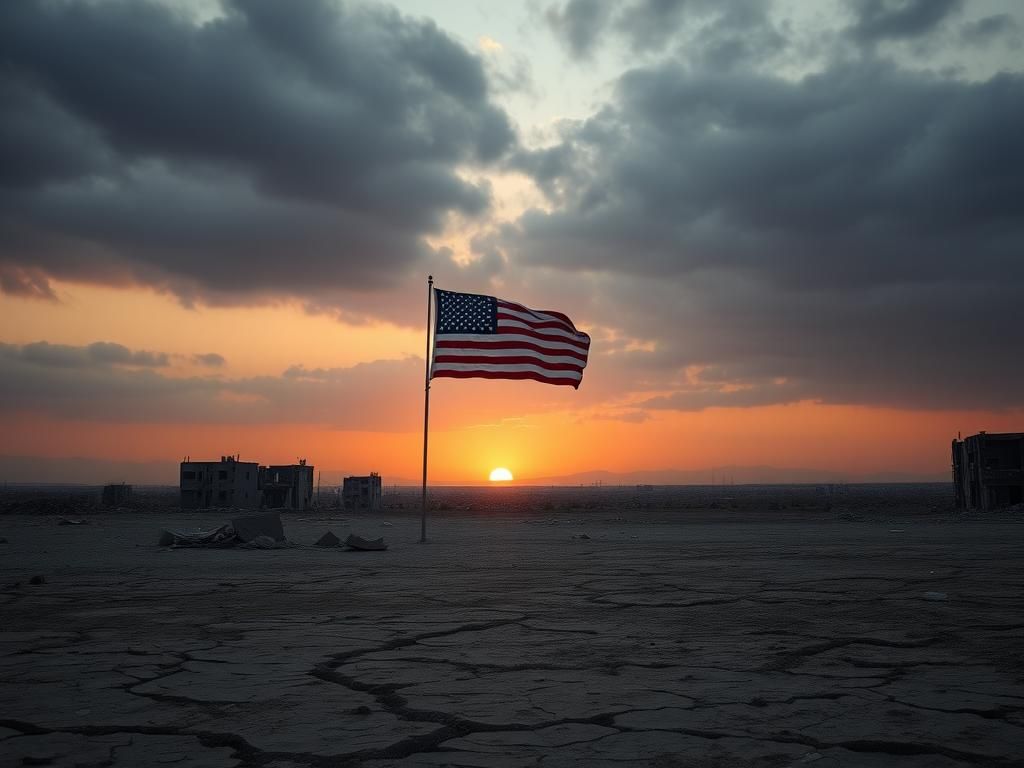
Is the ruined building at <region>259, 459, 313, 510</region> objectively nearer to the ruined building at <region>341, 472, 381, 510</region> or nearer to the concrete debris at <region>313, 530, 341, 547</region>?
the ruined building at <region>341, 472, 381, 510</region>

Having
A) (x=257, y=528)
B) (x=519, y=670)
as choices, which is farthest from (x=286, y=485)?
(x=519, y=670)

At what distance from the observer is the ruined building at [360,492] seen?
6681 centimetres

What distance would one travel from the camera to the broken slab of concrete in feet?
60.0

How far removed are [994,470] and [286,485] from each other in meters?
47.0

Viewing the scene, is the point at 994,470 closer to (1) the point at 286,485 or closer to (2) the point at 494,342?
(2) the point at 494,342

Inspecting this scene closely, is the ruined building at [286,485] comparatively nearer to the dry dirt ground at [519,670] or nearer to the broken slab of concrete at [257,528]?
the broken slab of concrete at [257,528]

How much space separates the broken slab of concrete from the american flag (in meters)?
5.05

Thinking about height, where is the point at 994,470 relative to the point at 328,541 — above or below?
above

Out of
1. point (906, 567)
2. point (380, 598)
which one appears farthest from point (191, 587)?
point (906, 567)

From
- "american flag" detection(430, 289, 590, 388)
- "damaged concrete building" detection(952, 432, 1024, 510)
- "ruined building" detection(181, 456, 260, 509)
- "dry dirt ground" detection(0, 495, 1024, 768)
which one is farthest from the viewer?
"ruined building" detection(181, 456, 260, 509)

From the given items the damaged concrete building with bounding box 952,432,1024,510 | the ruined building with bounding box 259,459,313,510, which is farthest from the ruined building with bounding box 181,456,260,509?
the damaged concrete building with bounding box 952,432,1024,510

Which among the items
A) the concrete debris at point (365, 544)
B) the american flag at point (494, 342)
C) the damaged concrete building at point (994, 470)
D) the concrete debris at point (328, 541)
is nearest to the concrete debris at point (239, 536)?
the concrete debris at point (328, 541)

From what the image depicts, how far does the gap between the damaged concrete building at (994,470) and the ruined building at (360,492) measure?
43060 mm

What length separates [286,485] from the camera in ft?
203
